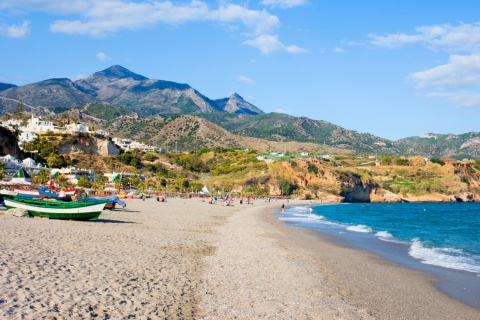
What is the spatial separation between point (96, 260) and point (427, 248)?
59.8 feet

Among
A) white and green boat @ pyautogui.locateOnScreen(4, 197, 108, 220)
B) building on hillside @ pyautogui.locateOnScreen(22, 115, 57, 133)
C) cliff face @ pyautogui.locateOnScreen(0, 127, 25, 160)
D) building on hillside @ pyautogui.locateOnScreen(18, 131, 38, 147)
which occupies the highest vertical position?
building on hillside @ pyautogui.locateOnScreen(22, 115, 57, 133)

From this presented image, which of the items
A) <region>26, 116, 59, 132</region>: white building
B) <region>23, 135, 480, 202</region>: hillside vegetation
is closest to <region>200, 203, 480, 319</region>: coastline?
<region>23, 135, 480, 202</region>: hillside vegetation

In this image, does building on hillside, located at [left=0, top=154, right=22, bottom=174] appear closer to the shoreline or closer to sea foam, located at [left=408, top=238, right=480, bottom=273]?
the shoreline

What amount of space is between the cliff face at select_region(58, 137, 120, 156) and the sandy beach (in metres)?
101

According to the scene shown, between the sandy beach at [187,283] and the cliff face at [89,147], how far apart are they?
10131 cm

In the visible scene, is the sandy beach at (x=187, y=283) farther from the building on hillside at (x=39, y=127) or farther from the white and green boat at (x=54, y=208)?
the building on hillside at (x=39, y=127)

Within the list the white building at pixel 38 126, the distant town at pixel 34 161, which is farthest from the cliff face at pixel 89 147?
the white building at pixel 38 126

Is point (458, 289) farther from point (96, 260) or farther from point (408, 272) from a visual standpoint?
point (96, 260)

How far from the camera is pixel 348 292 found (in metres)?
11.5

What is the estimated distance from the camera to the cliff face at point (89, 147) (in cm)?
11219

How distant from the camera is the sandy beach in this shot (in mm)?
8039

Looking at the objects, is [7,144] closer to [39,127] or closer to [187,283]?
[39,127]

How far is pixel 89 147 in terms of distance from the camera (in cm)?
11719

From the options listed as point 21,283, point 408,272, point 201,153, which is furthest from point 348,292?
point 201,153
